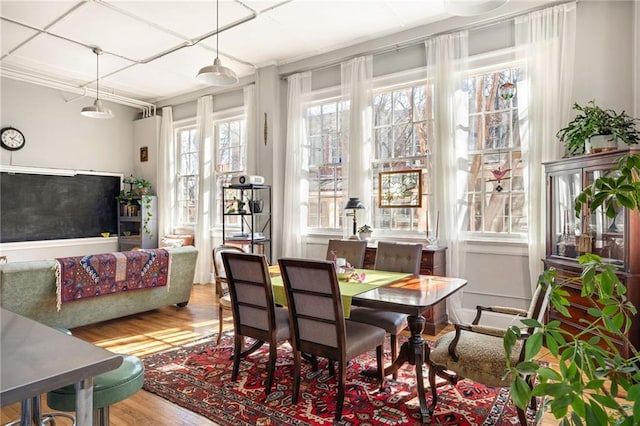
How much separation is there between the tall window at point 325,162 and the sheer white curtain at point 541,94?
7.03ft

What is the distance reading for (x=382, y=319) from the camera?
115 inches

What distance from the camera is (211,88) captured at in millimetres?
6543

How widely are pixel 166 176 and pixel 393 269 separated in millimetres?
5178

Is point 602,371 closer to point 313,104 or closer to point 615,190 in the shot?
point 615,190

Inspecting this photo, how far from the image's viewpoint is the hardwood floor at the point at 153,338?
2379 mm

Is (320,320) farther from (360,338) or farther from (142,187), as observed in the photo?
(142,187)

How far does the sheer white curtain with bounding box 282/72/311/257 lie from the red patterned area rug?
2254 millimetres

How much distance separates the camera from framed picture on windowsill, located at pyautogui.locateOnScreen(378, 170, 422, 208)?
4.50 metres

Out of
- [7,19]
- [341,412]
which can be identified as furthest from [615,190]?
[7,19]

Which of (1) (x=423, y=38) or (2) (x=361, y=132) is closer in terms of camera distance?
(1) (x=423, y=38)

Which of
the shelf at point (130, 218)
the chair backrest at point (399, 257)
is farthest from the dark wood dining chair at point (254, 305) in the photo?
the shelf at point (130, 218)

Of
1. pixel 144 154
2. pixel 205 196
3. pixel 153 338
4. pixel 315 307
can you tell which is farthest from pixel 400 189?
pixel 144 154

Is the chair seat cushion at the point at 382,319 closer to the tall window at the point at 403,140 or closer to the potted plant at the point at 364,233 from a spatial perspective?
the potted plant at the point at 364,233

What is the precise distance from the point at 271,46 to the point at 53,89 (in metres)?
4.08
